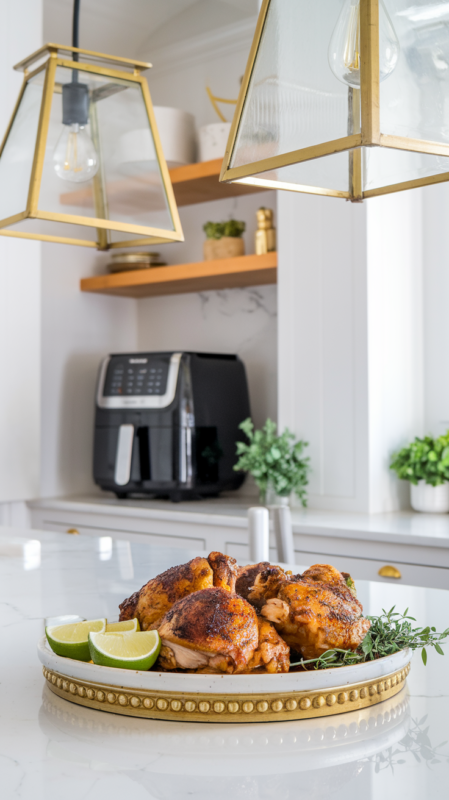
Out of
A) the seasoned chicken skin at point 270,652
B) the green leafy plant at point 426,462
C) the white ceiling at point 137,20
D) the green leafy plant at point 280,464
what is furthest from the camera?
the white ceiling at point 137,20

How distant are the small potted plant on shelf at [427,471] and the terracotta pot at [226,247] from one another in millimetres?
869

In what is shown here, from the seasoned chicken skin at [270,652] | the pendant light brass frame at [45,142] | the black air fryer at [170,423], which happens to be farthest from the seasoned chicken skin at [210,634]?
the black air fryer at [170,423]

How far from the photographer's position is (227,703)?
1.89 ft

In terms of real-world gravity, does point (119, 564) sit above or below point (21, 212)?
below

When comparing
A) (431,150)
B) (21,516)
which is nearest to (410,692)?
(431,150)

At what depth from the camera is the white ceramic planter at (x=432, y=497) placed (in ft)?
7.37

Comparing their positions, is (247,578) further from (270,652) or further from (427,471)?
(427,471)

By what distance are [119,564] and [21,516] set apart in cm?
148

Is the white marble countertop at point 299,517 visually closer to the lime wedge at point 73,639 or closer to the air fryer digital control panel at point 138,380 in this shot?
the air fryer digital control panel at point 138,380

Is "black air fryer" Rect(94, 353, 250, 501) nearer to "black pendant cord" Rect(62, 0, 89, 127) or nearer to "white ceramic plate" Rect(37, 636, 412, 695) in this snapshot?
"black pendant cord" Rect(62, 0, 89, 127)

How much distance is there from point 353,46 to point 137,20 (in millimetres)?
2606

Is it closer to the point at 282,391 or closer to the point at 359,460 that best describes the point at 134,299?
the point at 282,391

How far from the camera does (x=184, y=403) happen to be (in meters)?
2.53

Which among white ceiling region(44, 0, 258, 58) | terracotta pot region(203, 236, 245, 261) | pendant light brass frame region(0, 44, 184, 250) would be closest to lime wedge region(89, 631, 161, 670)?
pendant light brass frame region(0, 44, 184, 250)
